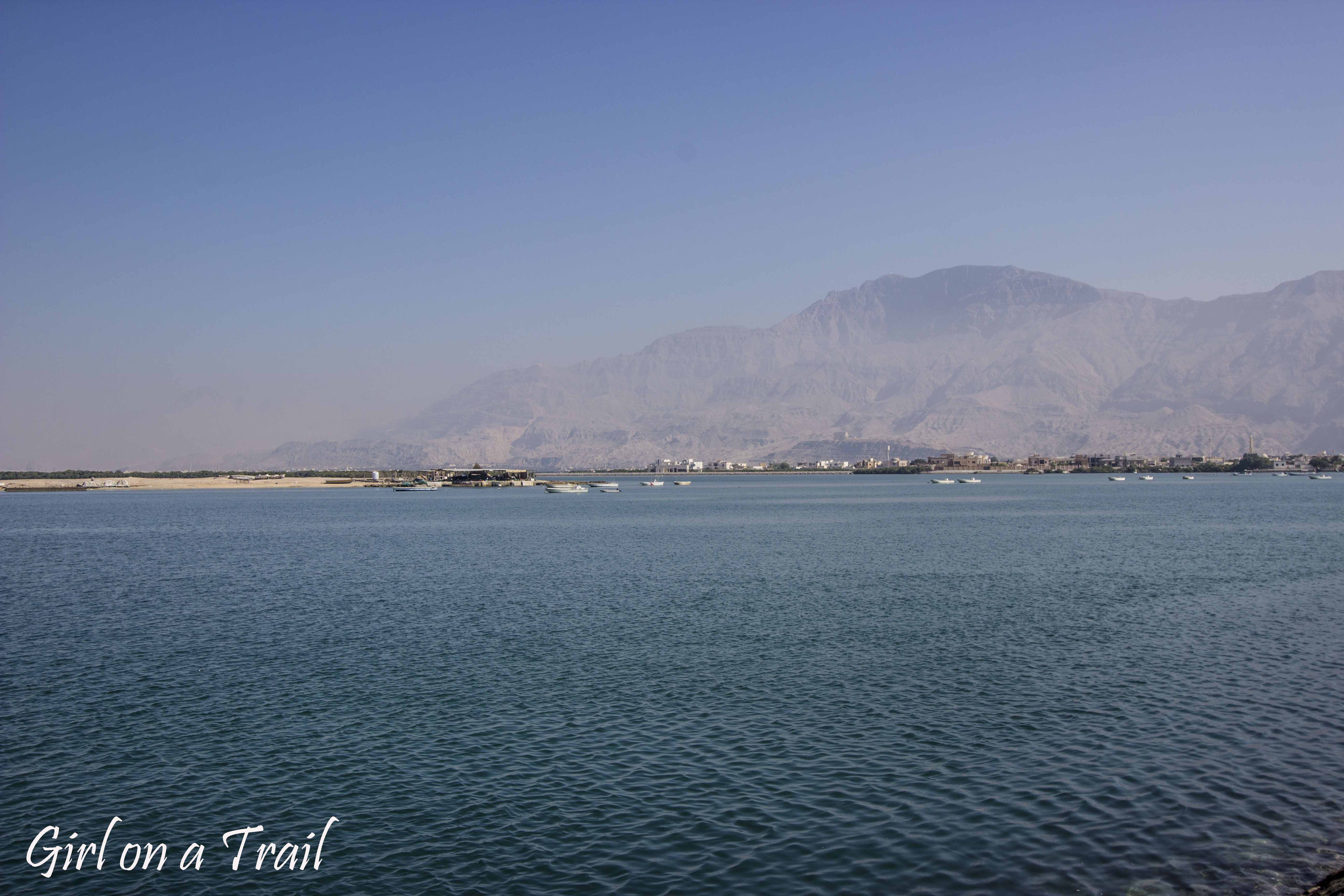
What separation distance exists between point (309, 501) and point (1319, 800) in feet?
640

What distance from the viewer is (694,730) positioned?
2477cm

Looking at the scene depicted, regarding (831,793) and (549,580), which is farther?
(549,580)

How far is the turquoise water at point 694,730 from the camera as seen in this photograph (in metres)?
17.0

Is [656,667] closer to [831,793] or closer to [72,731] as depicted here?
[831,793]

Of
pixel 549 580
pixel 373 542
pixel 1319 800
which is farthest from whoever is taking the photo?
pixel 373 542

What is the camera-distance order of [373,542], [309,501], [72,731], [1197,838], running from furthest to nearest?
1. [309,501]
2. [373,542]
3. [72,731]
4. [1197,838]

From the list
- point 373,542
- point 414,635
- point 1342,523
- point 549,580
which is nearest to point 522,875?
point 414,635

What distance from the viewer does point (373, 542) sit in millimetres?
89938

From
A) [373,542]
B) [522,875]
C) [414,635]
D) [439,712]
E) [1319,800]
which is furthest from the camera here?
[373,542]

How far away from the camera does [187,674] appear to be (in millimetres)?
31938

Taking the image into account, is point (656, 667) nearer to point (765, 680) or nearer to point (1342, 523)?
point (765, 680)

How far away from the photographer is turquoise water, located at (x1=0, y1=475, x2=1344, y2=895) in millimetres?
16969

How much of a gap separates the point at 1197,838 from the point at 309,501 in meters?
195

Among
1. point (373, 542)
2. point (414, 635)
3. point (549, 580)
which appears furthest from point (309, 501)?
point (414, 635)
